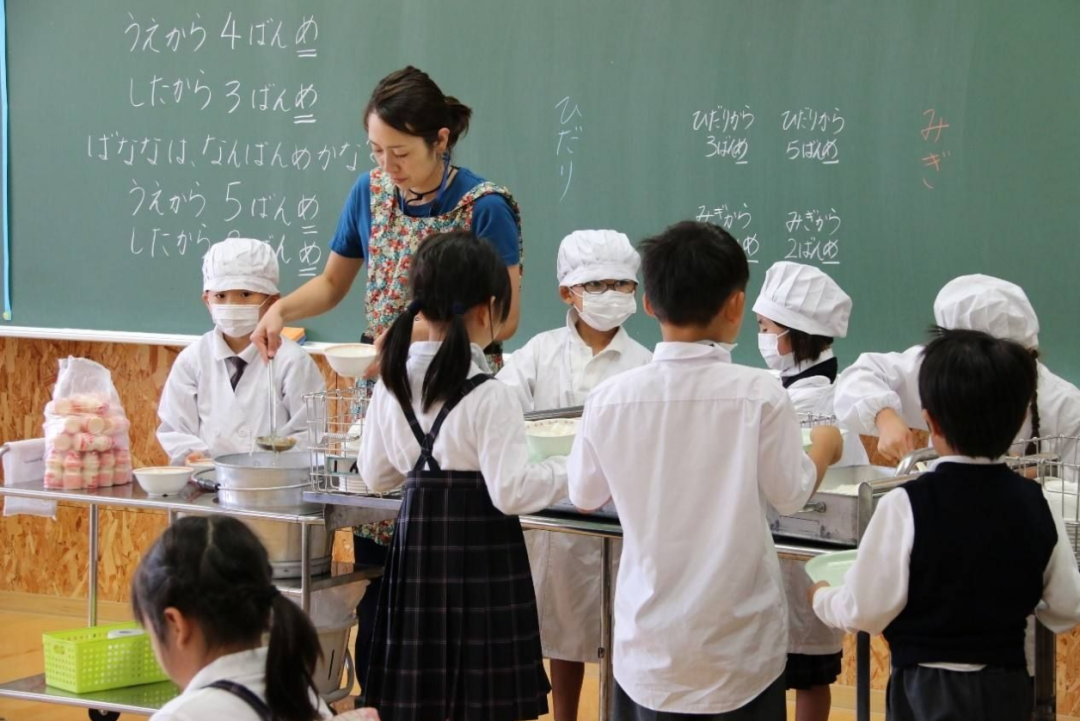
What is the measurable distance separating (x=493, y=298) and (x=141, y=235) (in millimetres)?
2504

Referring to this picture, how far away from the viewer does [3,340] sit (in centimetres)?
485

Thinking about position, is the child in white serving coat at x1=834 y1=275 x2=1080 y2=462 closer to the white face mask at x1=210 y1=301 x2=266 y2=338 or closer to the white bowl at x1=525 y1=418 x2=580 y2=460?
the white bowl at x1=525 y1=418 x2=580 y2=460

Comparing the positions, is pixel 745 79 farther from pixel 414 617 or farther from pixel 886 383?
pixel 414 617

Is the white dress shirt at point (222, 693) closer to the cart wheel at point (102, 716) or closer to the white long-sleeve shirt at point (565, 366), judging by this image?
the white long-sleeve shirt at point (565, 366)

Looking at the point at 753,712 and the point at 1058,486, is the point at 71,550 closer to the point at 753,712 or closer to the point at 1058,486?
the point at 753,712

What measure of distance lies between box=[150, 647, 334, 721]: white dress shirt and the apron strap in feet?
2.64

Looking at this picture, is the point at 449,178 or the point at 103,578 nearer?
the point at 449,178

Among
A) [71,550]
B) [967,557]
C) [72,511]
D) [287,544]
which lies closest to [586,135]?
[287,544]

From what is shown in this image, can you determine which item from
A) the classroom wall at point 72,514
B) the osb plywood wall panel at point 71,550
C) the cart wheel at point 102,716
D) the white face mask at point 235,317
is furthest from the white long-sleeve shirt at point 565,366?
the osb plywood wall panel at point 71,550

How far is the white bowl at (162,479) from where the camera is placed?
300 cm

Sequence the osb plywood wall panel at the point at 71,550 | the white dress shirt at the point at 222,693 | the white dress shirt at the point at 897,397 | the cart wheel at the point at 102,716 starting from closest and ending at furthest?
the white dress shirt at the point at 222,693
the white dress shirt at the point at 897,397
the cart wheel at the point at 102,716
the osb plywood wall panel at the point at 71,550

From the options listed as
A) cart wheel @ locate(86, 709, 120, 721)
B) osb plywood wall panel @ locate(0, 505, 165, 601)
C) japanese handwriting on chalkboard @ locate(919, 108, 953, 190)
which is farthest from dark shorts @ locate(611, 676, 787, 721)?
osb plywood wall panel @ locate(0, 505, 165, 601)

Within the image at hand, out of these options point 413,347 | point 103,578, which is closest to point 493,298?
point 413,347

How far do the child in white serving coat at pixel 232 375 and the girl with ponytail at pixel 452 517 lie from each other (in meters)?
1.12
